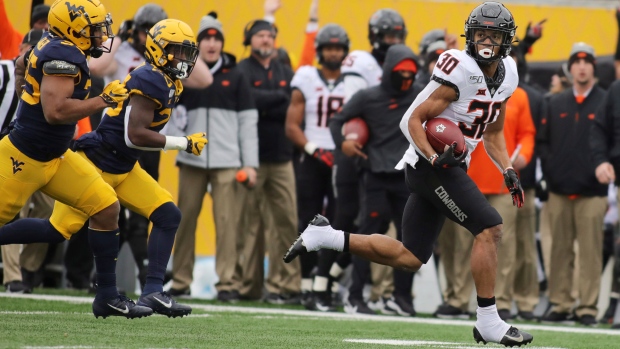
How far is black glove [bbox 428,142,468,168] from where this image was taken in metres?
6.10

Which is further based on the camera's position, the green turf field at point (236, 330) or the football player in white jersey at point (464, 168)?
the football player in white jersey at point (464, 168)

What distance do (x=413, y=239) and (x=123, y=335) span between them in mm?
1663

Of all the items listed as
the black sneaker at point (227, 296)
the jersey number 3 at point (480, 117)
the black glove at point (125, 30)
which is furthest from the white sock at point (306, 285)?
the jersey number 3 at point (480, 117)

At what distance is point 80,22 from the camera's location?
6.33 meters

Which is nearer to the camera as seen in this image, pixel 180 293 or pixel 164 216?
pixel 164 216

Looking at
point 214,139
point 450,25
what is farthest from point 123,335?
point 450,25

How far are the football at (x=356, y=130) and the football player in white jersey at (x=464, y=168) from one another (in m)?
2.55

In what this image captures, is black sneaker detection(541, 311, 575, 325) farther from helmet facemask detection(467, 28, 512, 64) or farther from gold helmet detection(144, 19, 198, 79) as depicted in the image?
gold helmet detection(144, 19, 198, 79)

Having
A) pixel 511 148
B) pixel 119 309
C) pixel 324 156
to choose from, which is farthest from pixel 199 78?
pixel 119 309

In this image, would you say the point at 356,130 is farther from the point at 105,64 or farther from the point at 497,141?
the point at 497,141

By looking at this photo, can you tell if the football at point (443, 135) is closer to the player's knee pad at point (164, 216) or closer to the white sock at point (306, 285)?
the player's knee pad at point (164, 216)

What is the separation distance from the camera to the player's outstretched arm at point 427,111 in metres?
6.24

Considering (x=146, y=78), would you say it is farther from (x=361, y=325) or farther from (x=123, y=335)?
(x=361, y=325)

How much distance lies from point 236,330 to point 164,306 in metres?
0.43
